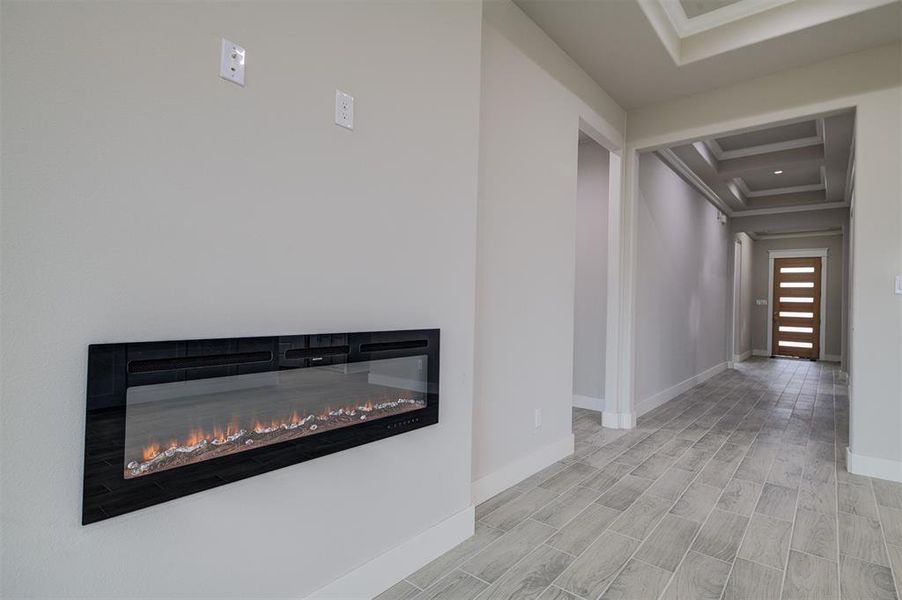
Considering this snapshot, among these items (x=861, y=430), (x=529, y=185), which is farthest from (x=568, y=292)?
(x=861, y=430)

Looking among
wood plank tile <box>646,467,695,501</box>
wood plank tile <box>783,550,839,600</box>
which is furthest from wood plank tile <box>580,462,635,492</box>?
wood plank tile <box>783,550,839,600</box>

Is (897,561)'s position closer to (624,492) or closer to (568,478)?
(624,492)

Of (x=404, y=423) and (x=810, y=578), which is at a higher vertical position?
(x=404, y=423)

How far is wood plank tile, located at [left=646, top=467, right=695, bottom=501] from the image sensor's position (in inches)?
102

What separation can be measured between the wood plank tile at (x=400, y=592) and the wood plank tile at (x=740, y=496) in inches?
68.4

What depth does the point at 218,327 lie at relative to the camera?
4.04 ft

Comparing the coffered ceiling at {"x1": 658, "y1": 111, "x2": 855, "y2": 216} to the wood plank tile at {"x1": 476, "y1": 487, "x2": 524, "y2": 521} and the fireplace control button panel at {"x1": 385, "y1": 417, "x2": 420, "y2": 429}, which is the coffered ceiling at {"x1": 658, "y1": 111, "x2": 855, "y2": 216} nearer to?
the wood plank tile at {"x1": 476, "y1": 487, "x2": 524, "y2": 521}

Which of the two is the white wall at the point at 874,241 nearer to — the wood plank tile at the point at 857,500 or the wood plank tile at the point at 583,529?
the wood plank tile at the point at 857,500

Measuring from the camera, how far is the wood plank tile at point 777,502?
2.36 metres

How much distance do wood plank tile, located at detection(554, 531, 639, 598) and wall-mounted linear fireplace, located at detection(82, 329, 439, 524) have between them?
2.95 ft

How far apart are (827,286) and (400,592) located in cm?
1103

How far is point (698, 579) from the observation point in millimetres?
1783

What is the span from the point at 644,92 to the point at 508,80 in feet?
5.50

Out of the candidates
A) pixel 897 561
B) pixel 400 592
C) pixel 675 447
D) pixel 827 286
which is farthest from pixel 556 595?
pixel 827 286
